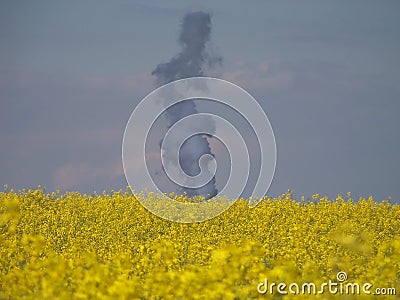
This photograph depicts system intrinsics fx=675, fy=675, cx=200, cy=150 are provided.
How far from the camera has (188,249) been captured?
13.1m

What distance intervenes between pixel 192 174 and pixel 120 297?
75.8ft

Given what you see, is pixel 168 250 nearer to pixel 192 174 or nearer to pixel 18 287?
pixel 18 287

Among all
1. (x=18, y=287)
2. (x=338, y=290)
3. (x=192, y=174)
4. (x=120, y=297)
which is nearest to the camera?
(x=120, y=297)

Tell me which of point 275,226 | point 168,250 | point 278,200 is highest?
point 278,200

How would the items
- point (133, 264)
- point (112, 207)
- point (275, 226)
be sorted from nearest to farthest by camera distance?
point (133, 264) < point (275, 226) < point (112, 207)

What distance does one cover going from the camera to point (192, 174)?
29609mm

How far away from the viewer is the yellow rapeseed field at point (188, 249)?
7160mm

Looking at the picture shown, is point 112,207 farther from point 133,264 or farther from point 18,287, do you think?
point 18,287

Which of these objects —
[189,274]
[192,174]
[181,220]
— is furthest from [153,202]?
[189,274]

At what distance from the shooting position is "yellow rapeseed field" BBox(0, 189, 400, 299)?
7160 millimetres

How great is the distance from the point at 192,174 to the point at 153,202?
956 cm

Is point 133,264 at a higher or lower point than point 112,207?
lower

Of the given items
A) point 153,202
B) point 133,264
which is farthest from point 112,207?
point 133,264

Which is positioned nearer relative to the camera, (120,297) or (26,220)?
(120,297)
